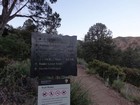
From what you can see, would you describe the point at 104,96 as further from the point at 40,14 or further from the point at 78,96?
the point at 40,14

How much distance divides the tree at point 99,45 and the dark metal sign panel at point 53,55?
3825 cm

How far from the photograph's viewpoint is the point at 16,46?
18.9 metres

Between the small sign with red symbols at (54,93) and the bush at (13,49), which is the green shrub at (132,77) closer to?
the bush at (13,49)

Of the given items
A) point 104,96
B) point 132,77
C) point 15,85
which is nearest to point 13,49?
point 104,96

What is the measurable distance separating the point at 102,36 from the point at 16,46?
106 ft

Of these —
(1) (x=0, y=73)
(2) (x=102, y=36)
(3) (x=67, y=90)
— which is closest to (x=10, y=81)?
(1) (x=0, y=73)

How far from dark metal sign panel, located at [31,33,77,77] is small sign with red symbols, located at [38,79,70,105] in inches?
7.3

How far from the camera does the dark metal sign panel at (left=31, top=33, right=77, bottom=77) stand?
21.1 feet

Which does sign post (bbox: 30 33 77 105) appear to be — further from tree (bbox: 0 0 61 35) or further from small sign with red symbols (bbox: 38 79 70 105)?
tree (bbox: 0 0 61 35)

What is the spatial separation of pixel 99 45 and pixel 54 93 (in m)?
40.9

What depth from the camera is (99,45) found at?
47.2 m

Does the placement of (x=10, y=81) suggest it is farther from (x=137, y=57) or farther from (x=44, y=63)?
(x=137, y=57)

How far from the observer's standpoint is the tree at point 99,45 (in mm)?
46969

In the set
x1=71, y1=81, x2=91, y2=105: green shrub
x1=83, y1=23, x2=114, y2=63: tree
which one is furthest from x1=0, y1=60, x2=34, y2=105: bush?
x1=83, y1=23, x2=114, y2=63: tree
